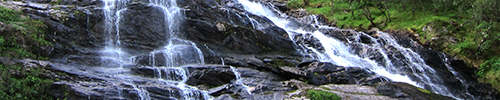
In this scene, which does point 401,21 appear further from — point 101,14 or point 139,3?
point 101,14

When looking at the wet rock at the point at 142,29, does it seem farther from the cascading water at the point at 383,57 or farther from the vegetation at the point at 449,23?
the vegetation at the point at 449,23

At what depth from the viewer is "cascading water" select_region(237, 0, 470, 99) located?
17594 millimetres

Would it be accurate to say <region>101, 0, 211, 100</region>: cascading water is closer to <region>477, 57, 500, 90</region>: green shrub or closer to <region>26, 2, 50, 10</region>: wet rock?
<region>26, 2, 50, 10</region>: wet rock

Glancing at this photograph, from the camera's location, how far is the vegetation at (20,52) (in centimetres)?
1112

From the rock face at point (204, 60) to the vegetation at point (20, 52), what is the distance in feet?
1.63

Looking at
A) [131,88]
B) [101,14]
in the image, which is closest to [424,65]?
[131,88]

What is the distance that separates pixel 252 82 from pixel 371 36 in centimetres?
1269

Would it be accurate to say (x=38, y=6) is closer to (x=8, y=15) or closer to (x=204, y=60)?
(x=8, y=15)

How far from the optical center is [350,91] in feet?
45.2

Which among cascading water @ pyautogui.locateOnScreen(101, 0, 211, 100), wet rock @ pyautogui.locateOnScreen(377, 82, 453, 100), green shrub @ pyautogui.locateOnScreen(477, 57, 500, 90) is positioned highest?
cascading water @ pyautogui.locateOnScreen(101, 0, 211, 100)

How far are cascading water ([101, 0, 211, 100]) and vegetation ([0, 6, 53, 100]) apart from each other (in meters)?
2.96

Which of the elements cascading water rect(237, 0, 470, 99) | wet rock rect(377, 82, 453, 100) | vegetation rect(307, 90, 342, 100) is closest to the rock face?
wet rock rect(377, 82, 453, 100)

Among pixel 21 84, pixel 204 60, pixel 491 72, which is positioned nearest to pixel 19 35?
pixel 21 84

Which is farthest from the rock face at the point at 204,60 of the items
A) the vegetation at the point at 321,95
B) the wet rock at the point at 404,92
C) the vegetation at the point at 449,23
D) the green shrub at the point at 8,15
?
the vegetation at the point at 449,23
